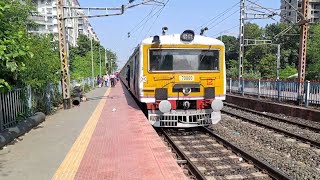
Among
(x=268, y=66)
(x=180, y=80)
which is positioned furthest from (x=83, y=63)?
(x=180, y=80)

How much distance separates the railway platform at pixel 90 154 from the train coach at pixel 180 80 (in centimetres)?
97

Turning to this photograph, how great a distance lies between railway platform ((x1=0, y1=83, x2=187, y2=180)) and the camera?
603 centimetres

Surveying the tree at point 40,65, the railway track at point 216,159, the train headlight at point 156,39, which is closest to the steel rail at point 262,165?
the railway track at point 216,159

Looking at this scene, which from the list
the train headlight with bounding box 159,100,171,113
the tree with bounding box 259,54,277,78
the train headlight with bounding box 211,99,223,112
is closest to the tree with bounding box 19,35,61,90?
the train headlight with bounding box 159,100,171,113

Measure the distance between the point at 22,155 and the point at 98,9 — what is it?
12512 millimetres

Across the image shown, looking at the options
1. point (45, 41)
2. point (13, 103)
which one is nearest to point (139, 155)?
point (13, 103)

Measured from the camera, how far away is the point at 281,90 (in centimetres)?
2139

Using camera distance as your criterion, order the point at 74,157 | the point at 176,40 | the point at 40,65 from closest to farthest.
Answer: the point at 74,157 < the point at 176,40 < the point at 40,65

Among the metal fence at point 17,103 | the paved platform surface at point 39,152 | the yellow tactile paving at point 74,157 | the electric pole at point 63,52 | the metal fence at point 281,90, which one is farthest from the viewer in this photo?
the metal fence at point 281,90

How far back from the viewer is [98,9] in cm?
1864

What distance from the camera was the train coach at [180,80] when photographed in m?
11.3

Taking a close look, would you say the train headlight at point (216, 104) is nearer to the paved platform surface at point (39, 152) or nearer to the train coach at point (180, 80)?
the train coach at point (180, 80)

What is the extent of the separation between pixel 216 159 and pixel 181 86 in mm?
3446

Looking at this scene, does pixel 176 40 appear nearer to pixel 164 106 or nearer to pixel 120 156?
pixel 164 106
